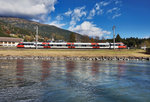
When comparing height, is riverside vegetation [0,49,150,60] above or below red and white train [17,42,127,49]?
below

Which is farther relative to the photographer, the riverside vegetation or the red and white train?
the red and white train

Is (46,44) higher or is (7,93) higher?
(46,44)

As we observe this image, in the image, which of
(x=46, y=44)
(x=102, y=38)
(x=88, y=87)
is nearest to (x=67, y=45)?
(x=46, y=44)

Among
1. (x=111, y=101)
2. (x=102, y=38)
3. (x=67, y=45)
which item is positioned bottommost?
(x=111, y=101)

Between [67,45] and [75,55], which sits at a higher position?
[67,45]

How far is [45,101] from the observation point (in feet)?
24.9

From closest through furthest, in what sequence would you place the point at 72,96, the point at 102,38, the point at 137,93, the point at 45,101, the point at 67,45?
the point at 45,101
the point at 72,96
the point at 137,93
the point at 67,45
the point at 102,38

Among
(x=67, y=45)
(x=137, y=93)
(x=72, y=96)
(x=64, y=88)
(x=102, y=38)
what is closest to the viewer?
(x=72, y=96)

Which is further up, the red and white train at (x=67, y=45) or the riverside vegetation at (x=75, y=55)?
the red and white train at (x=67, y=45)

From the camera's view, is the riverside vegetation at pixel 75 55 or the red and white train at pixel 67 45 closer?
the riverside vegetation at pixel 75 55

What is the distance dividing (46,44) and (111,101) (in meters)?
66.0

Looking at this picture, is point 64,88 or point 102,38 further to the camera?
point 102,38

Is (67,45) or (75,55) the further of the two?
(67,45)

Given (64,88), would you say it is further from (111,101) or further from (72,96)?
(111,101)
